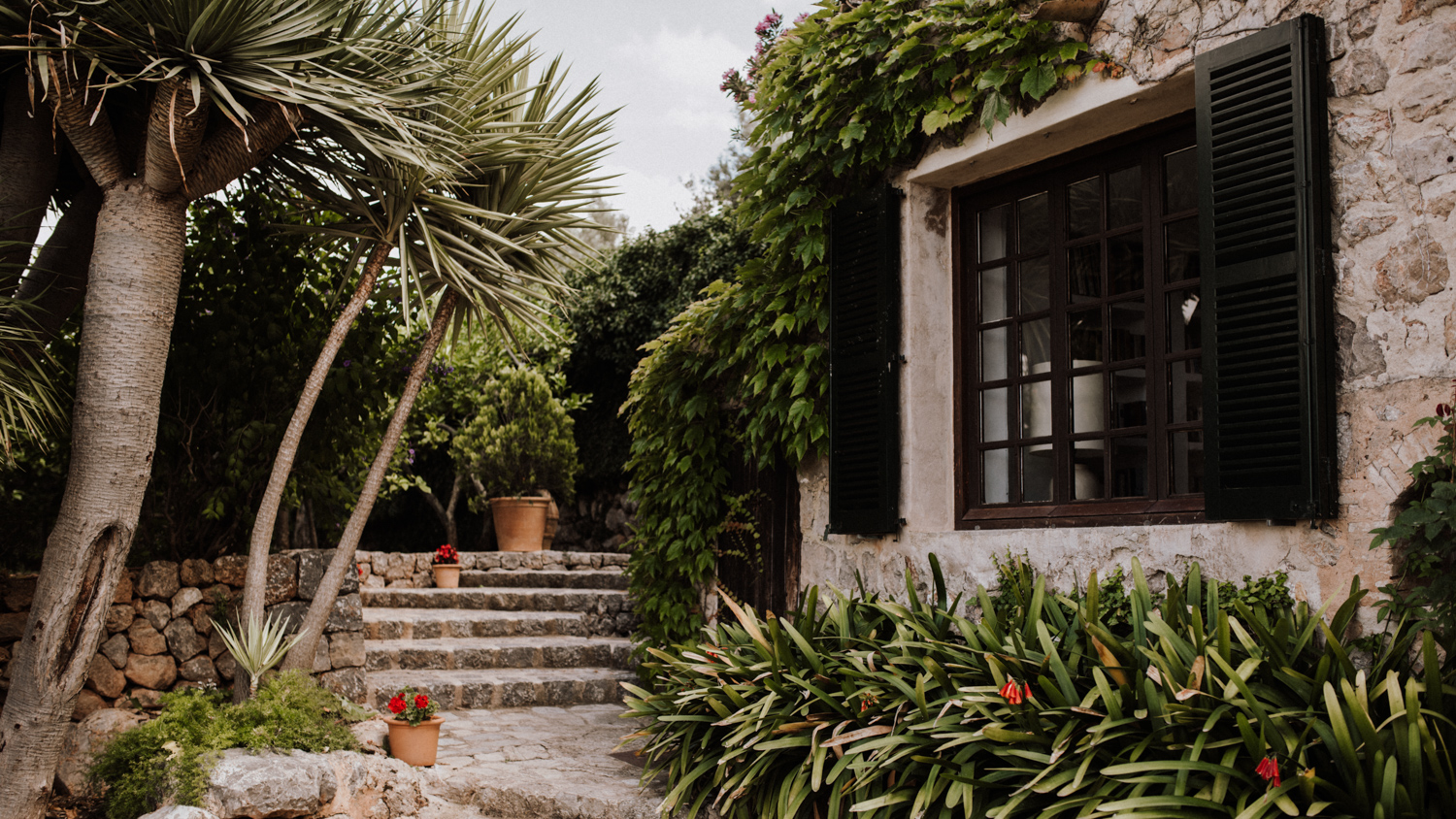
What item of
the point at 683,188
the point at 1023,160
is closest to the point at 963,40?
the point at 1023,160

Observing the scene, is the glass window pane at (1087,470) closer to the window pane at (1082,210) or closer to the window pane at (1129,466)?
the window pane at (1129,466)

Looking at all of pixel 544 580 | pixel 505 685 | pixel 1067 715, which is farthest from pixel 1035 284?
pixel 544 580

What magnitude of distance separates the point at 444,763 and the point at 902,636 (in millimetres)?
2575

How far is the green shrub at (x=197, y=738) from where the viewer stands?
3.82 meters

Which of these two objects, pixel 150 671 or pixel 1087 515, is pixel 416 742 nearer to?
pixel 150 671

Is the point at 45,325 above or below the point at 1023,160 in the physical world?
below

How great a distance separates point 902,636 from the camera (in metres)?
3.25

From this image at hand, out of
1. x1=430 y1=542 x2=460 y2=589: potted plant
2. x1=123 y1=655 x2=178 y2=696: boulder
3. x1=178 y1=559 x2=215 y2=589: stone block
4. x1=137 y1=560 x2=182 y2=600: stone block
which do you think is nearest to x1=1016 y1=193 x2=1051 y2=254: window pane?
x1=178 y1=559 x2=215 y2=589: stone block

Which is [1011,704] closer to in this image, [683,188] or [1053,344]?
[1053,344]

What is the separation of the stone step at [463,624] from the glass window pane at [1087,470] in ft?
15.5

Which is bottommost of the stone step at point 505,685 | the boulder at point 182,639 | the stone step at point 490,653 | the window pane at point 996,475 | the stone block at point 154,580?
the stone step at point 505,685

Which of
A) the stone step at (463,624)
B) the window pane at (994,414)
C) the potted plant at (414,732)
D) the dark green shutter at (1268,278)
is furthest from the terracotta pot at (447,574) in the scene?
the dark green shutter at (1268,278)

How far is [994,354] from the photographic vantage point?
159 inches

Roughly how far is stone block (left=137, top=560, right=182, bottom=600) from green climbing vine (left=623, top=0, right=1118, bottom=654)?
Result: 8.01ft
